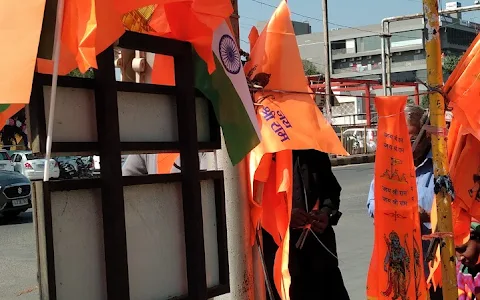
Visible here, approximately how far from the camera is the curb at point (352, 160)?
1011 inches

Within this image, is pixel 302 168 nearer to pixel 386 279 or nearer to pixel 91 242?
Result: pixel 386 279

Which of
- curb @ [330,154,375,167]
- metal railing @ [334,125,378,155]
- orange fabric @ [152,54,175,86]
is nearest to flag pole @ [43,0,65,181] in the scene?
orange fabric @ [152,54,175,86]

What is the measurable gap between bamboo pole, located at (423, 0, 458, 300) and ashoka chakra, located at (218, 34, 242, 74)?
3.73 ft

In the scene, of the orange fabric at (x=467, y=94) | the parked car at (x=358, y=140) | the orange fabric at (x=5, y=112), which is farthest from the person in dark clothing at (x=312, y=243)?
the parked car at (x=358, y=140)

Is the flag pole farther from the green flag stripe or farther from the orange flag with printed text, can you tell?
the orange flag with printed text

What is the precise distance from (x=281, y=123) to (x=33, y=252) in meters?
6.63

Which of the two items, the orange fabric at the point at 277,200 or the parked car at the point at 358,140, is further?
the parked car at the point at 358,140

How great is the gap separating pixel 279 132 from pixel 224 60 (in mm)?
776

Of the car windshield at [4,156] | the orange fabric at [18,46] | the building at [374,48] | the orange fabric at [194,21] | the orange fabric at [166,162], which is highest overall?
the building at [374,48]

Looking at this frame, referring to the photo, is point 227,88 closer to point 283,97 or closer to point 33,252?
point 283,97

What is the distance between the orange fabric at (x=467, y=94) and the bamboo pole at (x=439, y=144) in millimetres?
99

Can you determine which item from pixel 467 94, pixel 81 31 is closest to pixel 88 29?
pixel 81 31

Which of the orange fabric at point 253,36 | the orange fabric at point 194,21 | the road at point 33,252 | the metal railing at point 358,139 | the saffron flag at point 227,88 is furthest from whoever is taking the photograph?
the metal railing at point 358,139

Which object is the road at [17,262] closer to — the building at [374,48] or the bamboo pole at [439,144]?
the bamboo pole at [439,144]
